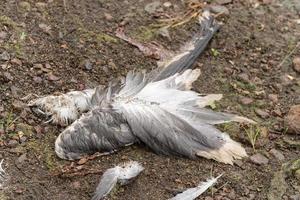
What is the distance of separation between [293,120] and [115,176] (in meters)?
0.93

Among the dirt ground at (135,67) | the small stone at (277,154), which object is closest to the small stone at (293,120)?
the dirt ground at (135,67)

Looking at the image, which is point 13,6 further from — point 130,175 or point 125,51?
point 130,175

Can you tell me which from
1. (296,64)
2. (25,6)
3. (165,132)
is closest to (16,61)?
(25,6)

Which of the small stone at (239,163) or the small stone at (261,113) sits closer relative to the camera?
the small stone at (239,163)

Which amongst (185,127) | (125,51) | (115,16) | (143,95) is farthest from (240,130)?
(115,16)

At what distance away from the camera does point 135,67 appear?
11.2 ft

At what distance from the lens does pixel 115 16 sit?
3.70 m

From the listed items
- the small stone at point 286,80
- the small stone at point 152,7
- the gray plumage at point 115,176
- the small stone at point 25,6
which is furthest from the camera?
the small stone at point 152,7

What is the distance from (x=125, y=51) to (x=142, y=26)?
270 mm

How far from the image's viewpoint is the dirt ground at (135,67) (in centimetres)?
283

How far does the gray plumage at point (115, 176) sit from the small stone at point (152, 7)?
1.22m

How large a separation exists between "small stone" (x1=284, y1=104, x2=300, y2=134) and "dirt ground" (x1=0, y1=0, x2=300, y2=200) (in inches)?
1.6

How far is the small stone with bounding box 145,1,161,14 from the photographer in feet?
12.4

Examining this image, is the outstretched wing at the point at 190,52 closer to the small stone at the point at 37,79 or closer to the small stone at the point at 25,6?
the small stone at the point at 37,79
